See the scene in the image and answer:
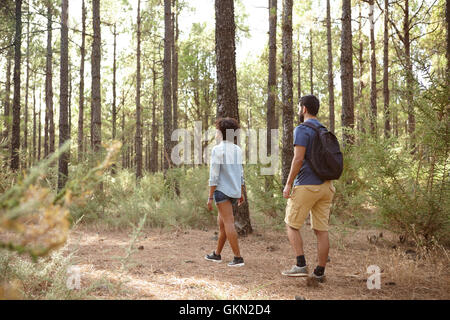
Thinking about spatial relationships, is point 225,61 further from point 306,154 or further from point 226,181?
point 306,154

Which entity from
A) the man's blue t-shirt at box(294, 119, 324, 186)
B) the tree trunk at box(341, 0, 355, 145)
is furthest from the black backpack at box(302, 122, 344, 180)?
the tree trunk at box(341, 0, 355, 145)

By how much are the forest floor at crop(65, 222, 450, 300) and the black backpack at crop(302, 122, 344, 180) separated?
1249 mm

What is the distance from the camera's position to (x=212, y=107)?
21.5 meters

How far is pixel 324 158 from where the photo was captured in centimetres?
384

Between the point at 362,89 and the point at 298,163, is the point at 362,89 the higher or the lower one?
the higher one

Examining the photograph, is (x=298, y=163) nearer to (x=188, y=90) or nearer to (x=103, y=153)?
(x=103, y=153)

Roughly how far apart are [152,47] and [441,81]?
18714mm

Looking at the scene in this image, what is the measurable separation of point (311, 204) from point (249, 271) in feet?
4.21

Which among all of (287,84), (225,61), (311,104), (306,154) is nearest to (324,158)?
(306,154)

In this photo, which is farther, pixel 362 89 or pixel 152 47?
pixel 152 47

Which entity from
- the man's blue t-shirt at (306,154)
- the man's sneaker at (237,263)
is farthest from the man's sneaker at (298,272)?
the man's blue t-shirt at (306,154)

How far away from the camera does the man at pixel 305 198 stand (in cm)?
389

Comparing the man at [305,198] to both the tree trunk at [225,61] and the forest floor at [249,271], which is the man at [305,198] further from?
the tree trunk at [225,61]
